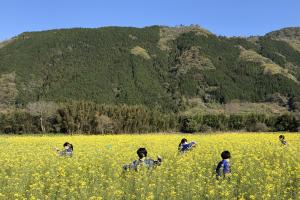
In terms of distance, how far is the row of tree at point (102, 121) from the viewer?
77375 mm

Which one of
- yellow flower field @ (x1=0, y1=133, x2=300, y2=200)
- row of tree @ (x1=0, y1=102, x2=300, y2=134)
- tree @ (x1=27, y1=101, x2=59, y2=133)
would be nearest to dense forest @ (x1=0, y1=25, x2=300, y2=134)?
row of tree @ (x1=0, y1=102, x2=300, y2=134)

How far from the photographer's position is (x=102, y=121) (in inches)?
3063

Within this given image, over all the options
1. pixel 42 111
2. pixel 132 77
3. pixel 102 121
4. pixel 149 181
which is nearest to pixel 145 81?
pixel 132 77

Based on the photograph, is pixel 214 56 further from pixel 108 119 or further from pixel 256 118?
pixel 108 119

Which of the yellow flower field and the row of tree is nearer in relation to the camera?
the yellow flower field

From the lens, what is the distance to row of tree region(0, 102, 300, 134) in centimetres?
7738

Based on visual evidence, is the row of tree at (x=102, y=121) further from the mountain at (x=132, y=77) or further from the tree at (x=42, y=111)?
the mountain at (x=132, y=77)

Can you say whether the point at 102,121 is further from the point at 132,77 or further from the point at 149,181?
the point at 132,77

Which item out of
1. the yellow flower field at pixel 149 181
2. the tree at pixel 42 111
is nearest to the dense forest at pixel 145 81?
the tree at pixel 42 111

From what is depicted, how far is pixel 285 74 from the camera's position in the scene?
177750 millimetres

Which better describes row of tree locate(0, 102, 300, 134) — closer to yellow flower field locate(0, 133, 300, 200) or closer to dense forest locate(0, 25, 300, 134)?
dense forest locate(0, 25, 300, 134)

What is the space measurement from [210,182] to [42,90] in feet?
499

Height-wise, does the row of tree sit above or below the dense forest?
below

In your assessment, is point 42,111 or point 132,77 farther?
point 132,77
